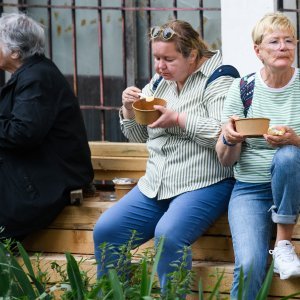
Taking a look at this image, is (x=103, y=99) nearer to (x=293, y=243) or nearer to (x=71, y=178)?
(x=71, y=178)

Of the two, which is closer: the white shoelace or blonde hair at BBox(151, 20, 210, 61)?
the white shoelace

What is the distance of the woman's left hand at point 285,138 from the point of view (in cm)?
509

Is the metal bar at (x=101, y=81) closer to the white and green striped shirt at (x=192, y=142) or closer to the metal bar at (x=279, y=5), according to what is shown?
the metal bar at (x=279, y=5)

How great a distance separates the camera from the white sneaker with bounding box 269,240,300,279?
524 centimetres

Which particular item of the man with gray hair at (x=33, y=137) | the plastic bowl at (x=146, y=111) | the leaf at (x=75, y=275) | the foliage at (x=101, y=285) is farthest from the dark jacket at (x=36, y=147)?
the leaf at (x=75, y=275)

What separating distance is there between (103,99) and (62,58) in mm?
380

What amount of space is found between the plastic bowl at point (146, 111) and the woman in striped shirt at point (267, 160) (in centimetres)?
33

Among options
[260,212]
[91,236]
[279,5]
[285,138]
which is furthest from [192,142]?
[279,5]

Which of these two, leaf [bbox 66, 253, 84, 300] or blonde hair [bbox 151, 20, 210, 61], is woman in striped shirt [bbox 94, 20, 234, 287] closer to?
blonde hair [bbox 151, 20, 210, 61]

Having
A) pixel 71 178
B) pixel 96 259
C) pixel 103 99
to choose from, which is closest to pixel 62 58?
pixel 103 99

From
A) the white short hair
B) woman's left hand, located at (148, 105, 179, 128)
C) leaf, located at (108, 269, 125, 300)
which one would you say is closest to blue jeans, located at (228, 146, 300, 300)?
woman's left hand, located at (148, 105, 179, 128)

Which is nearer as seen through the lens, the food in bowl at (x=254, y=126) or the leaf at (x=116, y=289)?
the leaf at (x=116, y=289)

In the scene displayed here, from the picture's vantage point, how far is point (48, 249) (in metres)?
6.23

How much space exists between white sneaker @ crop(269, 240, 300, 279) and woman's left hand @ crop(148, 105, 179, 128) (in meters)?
0.76
